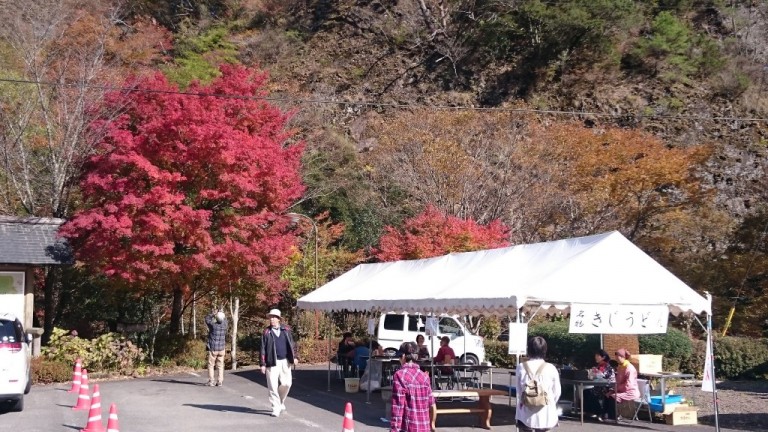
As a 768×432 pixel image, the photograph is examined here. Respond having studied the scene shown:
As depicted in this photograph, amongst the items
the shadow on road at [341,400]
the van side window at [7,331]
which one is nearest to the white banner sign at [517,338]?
the shadow on road at [341,400]

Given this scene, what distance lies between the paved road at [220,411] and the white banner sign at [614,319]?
201 cm

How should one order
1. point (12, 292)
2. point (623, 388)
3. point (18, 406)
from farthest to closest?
point (12, 292) → point (18, 406) → point (623, 388)

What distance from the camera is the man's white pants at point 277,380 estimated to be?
13.0 m

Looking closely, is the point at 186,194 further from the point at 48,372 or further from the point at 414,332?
the point at 414,332

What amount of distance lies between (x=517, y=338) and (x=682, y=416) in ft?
14.1

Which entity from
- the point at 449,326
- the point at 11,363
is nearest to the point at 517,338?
the point at 11,363

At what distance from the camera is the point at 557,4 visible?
140 feet

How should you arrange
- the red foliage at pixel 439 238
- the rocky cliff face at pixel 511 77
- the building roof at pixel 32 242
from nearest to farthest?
the building roof at pixel 32 242 → the red foliage at pixel 439 238 → the rocky cliff face at pixel 511 77

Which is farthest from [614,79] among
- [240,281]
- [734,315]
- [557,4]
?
[240,281]

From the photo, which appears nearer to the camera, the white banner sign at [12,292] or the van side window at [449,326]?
the white banner sign at [12,292]

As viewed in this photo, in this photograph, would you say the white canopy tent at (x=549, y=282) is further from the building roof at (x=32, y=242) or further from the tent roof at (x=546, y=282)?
the building roof at (x=32, y=242)

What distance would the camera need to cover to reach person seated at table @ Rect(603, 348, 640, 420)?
13.1 metres

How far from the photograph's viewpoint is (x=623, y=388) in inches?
523

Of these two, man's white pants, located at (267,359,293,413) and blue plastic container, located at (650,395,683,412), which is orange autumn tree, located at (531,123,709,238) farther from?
man's white pants, located at (267,359,293,413)
